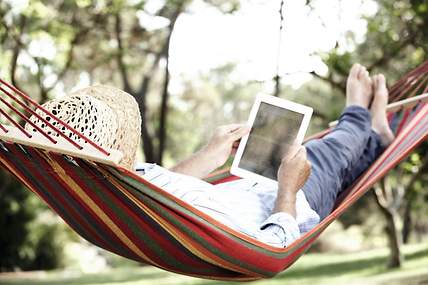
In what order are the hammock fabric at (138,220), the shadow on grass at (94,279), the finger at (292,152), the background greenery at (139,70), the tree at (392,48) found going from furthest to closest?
the shadow on grass at (94,279), the background greenery at (139,70), the tree at (392,48), the finger at (292,152), the hammock fabric at (138,220)

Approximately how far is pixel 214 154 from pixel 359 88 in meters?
0.67

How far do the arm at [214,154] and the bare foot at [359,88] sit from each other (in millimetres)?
552

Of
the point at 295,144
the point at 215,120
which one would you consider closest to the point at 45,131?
the point at 295,144

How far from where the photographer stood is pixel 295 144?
7.32 ft

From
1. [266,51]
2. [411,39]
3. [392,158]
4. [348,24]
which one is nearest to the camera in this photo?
[392,158]

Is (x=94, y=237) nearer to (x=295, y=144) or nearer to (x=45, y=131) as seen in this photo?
(x=45, y=131)

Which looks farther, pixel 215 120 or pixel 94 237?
pixel 215 120

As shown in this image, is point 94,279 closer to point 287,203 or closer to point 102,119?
point 287,203

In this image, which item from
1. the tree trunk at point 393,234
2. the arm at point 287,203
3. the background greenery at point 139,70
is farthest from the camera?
the tree trunk at point 393,234

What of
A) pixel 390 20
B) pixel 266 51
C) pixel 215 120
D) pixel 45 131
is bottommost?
pixel 215 120

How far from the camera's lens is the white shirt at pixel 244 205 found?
2.05 meters

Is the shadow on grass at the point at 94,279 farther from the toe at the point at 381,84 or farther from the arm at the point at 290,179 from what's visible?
the arm at the point at 290,179

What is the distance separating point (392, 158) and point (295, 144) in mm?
434

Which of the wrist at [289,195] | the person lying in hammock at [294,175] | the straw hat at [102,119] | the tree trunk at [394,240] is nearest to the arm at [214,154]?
the person lying in hammock at [294,175]
